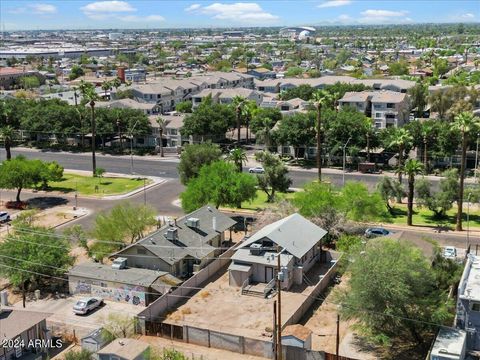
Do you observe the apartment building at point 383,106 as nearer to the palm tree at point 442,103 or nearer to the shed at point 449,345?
the palm tree at point 442,103

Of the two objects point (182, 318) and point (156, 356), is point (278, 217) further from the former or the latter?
point (156, 356)

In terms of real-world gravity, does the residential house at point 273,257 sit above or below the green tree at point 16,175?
below

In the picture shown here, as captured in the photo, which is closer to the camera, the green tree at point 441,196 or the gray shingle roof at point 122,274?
the gray shingle roof at point 122,274

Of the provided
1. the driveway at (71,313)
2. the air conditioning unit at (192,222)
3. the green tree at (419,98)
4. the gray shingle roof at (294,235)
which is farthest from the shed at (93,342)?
the green tree at (419,98)

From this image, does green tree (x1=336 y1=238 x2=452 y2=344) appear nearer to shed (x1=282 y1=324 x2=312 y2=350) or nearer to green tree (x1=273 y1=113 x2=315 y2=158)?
shed (x1=282 y1=324 x2=312 y2=350)

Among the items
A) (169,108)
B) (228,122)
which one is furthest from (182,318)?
(169,108)
